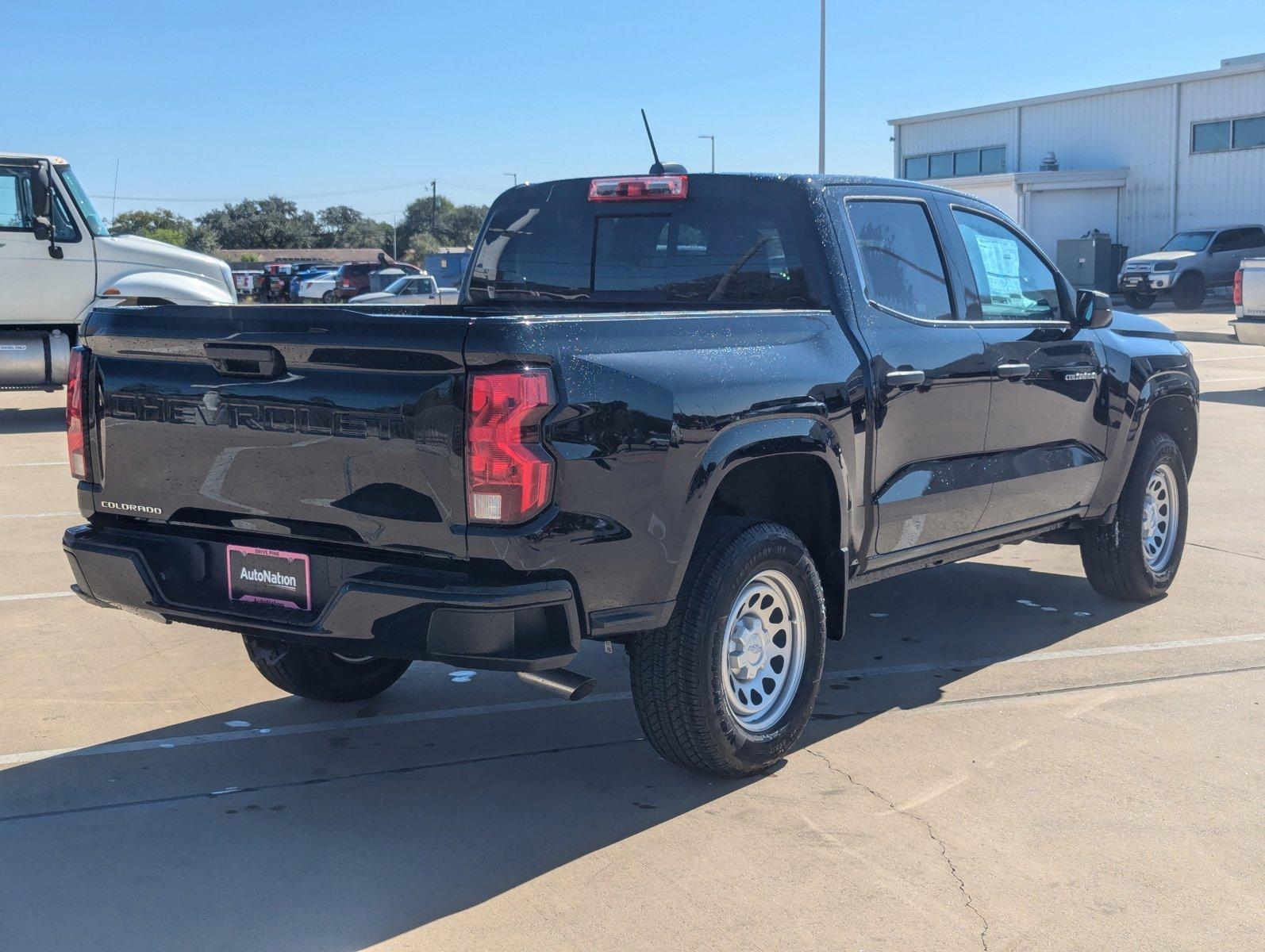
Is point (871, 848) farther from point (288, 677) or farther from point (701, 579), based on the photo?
point (288, 677)

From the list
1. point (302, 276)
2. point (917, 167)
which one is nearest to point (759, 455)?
point (302, 276)

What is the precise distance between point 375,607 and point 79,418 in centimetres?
138

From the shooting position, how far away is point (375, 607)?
3807mm

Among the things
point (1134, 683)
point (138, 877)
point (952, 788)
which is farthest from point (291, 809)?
point (1134, 683)

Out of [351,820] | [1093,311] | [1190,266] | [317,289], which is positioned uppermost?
[1190,266]

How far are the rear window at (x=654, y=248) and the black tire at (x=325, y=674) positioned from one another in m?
1.62

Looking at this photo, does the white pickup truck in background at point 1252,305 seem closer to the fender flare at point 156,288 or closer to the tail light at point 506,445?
the fender flare at point 156,288

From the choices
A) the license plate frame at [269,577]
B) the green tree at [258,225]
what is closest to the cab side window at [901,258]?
the license plate frame at [269,577]

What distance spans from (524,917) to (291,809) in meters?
1.07

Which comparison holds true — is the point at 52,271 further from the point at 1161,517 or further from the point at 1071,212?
the point at 1071,212

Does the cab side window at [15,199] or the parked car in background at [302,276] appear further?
the parked car in background at [302,276]

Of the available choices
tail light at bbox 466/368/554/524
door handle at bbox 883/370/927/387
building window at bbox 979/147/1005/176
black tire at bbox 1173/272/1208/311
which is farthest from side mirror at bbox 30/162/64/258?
building window at bbox 979/147/1005/176

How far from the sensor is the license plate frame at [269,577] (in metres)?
3.99

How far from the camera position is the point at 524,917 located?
11.6ft
